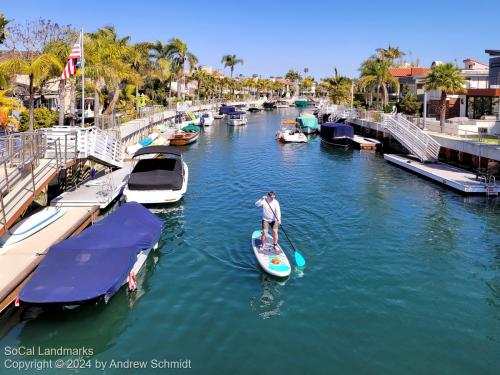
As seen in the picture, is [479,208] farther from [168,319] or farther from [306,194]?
[168,319]

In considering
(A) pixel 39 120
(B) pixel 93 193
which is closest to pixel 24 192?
(B) pixel 93 193

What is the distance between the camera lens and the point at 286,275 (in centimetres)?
1538

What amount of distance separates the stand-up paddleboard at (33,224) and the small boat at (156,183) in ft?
13.7

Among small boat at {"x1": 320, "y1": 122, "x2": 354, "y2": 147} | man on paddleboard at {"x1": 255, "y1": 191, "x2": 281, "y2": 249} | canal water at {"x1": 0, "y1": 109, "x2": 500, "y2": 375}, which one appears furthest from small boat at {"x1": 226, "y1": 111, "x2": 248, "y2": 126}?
man on paddleboard at {"x1": 255, "y1": 191, "x2": 281, "y2": 249}

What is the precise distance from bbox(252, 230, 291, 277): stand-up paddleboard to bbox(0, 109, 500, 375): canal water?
1.32 feet

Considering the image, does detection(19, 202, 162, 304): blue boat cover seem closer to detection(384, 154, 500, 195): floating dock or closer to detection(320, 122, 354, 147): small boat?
detection(384, 154, 500, 195): floating dock

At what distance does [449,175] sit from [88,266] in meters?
27.1

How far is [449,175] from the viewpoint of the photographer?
32.5 meters

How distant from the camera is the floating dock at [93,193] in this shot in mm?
22609

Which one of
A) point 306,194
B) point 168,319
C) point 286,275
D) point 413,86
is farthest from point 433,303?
point 413,86

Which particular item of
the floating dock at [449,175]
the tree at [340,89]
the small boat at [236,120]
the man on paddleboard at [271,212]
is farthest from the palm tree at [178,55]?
the man on paddleboard at [271,212]

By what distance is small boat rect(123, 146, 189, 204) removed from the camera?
2397cm

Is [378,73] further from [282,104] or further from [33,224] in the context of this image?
[282,104]

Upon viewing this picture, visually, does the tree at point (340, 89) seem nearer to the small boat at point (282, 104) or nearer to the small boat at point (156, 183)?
the small boat at point (282, 104)
